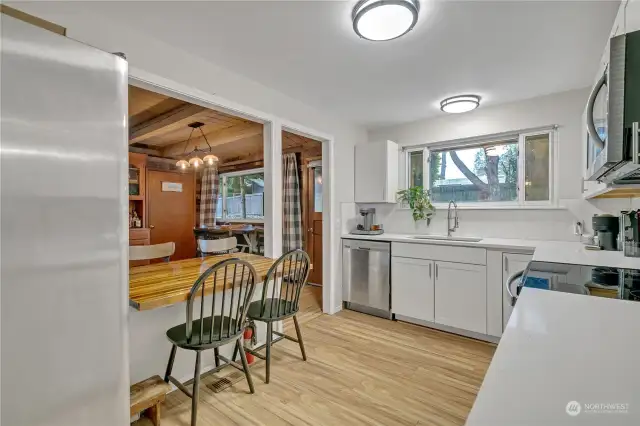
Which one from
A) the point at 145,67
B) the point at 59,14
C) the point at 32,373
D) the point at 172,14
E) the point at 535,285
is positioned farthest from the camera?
the point at 145,67

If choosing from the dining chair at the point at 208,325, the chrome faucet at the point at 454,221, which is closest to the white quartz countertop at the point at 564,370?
the dining chair at the point at 208,325

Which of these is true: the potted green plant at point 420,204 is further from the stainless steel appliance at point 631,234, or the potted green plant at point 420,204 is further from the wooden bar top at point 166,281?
the wooden bar top at point 166,281

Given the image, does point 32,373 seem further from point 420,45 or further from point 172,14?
point 420,45

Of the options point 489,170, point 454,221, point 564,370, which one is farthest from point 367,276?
point 564,370

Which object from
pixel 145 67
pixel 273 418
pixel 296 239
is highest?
pixel 145 67

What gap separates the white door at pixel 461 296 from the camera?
2936mm

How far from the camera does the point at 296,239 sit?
199 inches

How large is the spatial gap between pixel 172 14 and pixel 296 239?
144 inches

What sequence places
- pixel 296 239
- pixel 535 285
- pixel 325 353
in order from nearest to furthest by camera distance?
pixel 535 285 → pixel 325 353 → pixel 296 239

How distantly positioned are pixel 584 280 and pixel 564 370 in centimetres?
95

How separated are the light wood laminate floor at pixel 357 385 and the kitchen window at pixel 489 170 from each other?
1.58 meters

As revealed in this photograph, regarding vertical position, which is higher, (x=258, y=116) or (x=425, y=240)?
(x=258, y=116)

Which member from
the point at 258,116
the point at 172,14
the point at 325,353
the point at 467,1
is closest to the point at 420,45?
the point at 467,1

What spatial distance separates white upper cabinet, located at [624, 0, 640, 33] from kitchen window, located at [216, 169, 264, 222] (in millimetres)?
5310
